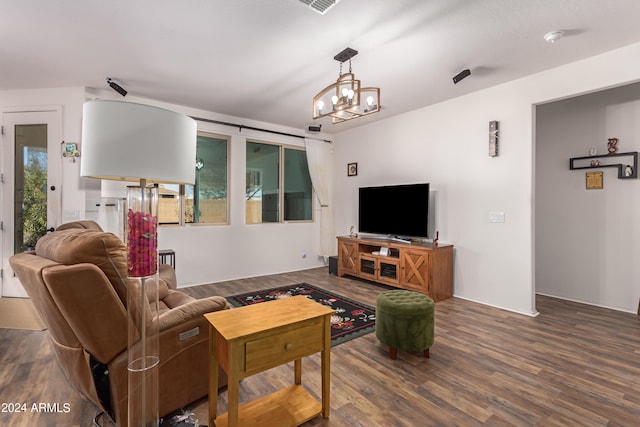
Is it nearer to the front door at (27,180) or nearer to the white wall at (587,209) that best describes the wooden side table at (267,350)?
the front door at (27,180)

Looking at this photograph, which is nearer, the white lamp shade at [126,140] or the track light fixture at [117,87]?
the white lamp shade at [126,140]

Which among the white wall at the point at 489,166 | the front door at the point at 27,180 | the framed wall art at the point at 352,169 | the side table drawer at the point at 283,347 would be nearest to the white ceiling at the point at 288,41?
the white wall at the point at 489,166

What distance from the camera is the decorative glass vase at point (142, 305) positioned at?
128 centimetres

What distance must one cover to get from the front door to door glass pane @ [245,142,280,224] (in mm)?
2474

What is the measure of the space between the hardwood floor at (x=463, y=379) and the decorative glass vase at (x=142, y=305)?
441mm

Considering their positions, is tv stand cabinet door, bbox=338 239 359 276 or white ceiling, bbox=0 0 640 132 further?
tv stand cabinet door, bbox=338 239 359 276

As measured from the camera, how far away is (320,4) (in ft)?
6.68

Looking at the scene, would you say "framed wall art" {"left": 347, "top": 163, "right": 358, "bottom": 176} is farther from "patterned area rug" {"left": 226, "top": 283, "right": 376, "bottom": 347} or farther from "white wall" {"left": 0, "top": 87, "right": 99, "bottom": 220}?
"white wall" {"left": 0, "top": 87, "right": 99, "bottom": 220}

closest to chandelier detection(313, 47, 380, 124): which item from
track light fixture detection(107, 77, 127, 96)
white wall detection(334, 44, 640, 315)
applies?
white wall detection(334, 44, 640, 315)

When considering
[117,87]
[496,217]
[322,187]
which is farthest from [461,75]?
[117,87]

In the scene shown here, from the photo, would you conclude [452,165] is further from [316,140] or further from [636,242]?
[316,140]

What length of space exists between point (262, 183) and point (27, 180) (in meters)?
3.05

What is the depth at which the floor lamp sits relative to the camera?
1.17 metres

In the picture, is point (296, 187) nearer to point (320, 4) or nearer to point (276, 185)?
point (276, 185)
